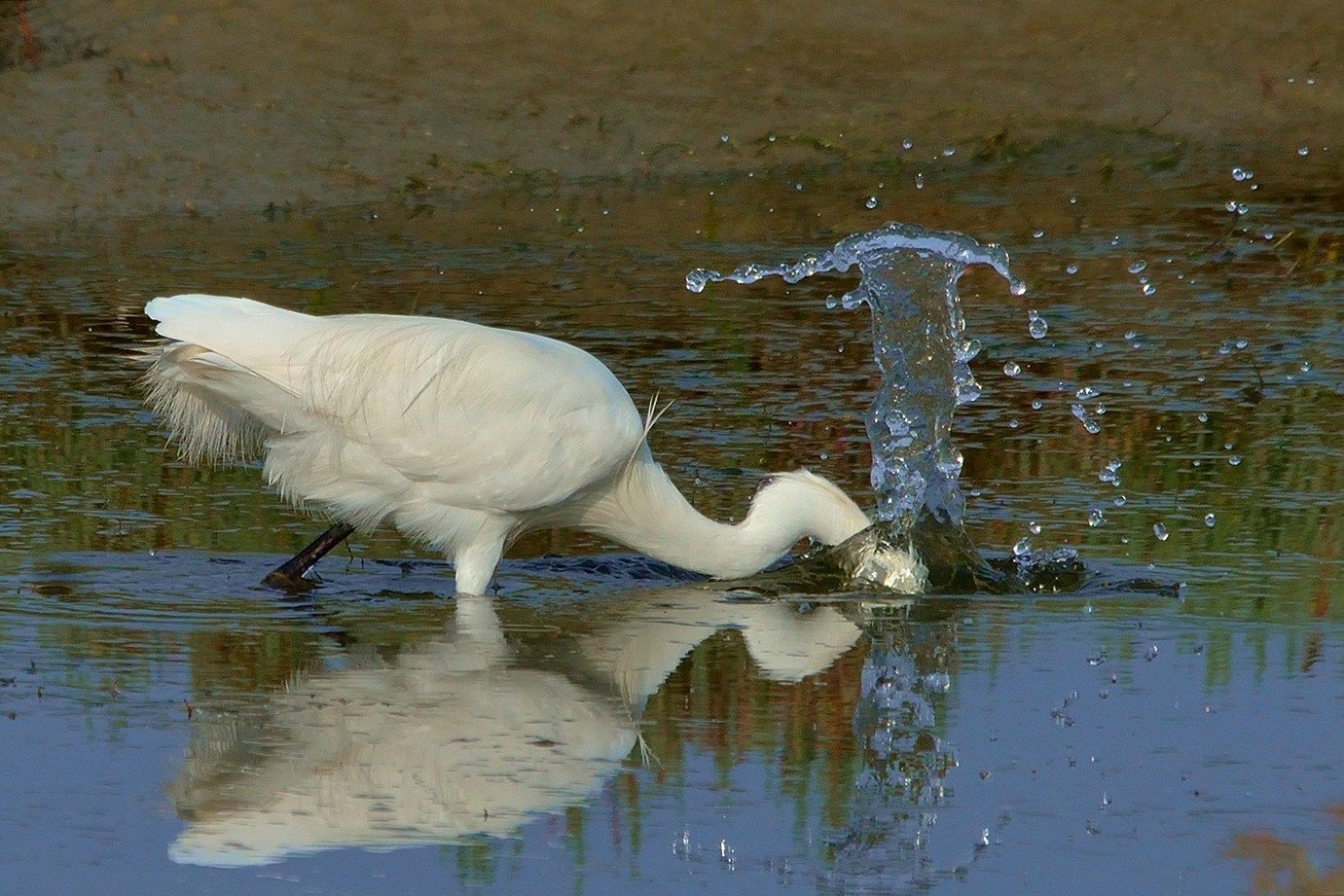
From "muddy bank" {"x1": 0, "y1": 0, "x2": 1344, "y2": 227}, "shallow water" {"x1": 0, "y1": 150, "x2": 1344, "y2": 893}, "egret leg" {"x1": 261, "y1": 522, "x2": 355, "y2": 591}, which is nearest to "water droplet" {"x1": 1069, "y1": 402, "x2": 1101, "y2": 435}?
"shallow water" {"x1": 0, "y1": 150, "x2": 1344, "y2": 893}

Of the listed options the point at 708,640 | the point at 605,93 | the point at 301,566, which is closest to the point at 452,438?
the point at 301,566

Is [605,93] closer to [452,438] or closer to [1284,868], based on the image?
[452,438]

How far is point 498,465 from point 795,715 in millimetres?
1840

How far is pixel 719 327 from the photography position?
922 centimetres

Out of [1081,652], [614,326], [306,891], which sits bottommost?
[306,891]

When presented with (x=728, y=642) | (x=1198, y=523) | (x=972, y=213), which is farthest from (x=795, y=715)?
(x=972, y=213)

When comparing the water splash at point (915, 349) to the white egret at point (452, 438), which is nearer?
the white egret at point (452, 438)

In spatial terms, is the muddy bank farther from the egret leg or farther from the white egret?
the egret leg

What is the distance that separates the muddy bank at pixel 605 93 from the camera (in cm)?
1141

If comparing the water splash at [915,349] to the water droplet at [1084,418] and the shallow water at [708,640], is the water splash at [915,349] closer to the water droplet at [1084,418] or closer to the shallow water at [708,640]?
the shallow water at [708,640]

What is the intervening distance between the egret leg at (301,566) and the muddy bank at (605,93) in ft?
16.7

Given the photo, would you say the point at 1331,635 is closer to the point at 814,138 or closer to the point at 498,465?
the point at 498,465

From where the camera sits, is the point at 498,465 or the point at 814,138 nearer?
the point at 498,465

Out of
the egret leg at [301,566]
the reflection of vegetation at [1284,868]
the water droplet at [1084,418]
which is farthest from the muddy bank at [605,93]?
the reflection of vegetation at [1284,868]
